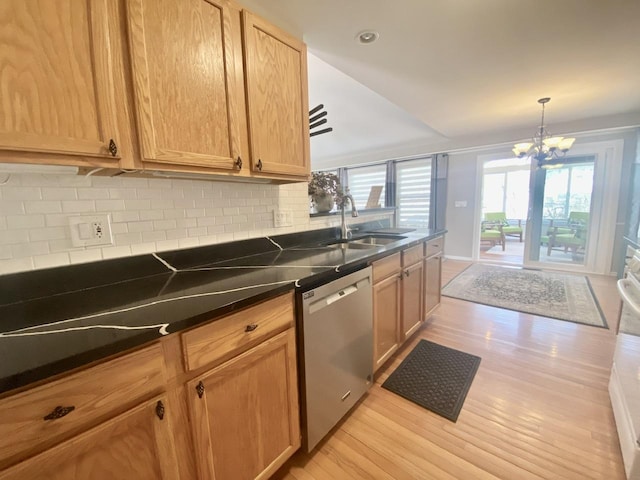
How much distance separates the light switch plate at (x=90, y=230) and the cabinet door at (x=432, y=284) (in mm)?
2118

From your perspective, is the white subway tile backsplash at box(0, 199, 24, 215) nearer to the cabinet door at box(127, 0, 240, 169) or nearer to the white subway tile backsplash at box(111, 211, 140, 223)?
the white subway tile backsplash at box(111, 211, 140, 223)

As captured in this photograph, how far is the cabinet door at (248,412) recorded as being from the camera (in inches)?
33.9

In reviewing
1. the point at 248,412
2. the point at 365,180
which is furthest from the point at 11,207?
the point at 365,180

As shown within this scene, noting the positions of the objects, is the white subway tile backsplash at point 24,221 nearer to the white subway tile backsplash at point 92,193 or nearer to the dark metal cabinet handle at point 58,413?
the white subway tile backsplash at point 92,193

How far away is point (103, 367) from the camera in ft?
2.10

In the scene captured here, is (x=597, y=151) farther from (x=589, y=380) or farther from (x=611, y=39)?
(x=589, y=380)

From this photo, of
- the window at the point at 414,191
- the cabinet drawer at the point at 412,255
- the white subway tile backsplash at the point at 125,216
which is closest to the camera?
the white subway tile backsplash at the point at 125,216

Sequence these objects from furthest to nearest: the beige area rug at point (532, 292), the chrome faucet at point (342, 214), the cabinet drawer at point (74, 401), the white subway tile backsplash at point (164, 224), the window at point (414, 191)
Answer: the window at point (414, 191)
the beige area rug at point (532, 292)
the chrome faucet at point (342, 214)
the white subway tile backsplash at point (164, 224)
the cabinet drawer at point (74, 401)

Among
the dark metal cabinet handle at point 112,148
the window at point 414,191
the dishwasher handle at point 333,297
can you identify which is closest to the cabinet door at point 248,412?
the dishwasher handle at point 333,297

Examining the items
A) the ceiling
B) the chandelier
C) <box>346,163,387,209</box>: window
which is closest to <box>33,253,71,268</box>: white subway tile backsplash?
the ceiling

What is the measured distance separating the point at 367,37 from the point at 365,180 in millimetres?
4714

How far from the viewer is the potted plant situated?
220cm

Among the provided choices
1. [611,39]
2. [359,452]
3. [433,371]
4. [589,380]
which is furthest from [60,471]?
[611,39]

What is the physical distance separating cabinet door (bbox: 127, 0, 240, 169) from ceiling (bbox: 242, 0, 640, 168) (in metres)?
0.59
